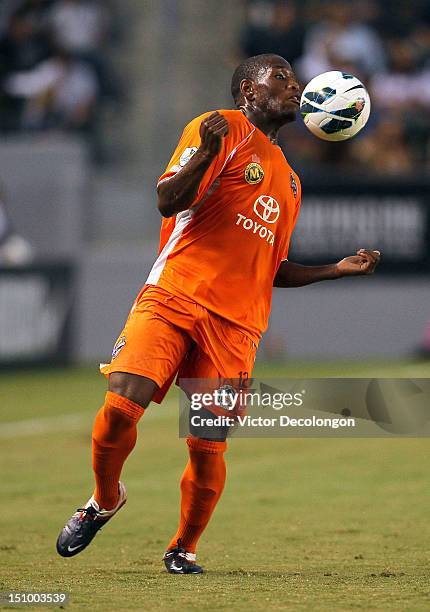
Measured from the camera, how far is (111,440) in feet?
20.1

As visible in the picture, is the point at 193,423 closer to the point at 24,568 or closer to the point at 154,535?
the point at 24,568

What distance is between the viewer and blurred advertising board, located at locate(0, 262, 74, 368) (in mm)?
16672

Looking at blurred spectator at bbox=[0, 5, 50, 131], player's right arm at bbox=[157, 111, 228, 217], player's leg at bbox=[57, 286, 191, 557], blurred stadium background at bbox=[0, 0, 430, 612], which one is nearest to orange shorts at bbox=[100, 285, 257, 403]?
player's leg at bbox=[57, 286, 191, 557]

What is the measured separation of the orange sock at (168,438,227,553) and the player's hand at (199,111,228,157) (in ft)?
4.72

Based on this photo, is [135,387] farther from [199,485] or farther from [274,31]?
[274,31]

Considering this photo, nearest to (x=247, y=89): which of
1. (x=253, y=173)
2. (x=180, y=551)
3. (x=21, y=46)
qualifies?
(x=253, y=173)

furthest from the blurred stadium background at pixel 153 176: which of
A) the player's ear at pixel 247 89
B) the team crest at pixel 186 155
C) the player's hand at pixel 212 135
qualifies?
the player's hand at pixel 212 135

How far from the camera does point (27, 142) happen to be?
1864 centimetres

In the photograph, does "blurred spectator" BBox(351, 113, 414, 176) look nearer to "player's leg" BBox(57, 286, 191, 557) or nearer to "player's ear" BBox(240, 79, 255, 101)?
"player's ear" BBox(240, 79, 255, 101)

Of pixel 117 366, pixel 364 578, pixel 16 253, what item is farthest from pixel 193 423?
pixel 16 253

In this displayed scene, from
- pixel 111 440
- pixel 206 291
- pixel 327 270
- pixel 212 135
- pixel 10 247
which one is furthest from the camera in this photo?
pixel 10 247

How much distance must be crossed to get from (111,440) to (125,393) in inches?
10.8

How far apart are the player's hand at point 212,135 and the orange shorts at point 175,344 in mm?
783

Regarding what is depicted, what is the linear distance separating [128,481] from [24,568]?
362 centimetres
